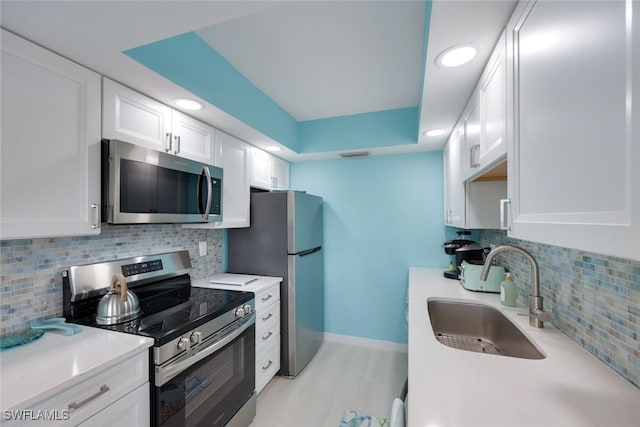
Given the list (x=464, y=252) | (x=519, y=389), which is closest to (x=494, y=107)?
(x=519, y=389)

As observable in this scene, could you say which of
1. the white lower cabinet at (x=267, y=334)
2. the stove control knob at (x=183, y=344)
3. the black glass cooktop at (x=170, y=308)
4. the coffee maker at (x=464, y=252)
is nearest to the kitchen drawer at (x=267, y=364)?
the white lower cabinet at (x=267, y=334)

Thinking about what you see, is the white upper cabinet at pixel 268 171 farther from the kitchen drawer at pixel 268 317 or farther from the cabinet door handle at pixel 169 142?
the kitchen drawer at pixel 268 317

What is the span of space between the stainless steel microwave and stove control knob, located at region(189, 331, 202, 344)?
2.12 feet

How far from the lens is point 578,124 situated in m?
0.59

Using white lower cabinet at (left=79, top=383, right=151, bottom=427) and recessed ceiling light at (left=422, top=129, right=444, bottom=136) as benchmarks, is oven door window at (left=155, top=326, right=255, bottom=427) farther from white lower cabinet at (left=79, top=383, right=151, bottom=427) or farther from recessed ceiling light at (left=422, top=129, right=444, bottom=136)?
recessed ceiling light at (left=422, top=129, right=444, bottom=136)

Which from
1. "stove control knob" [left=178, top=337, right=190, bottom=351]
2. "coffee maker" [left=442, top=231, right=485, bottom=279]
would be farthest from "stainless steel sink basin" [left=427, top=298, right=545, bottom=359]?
"stove control knob" [left=178, top=337, right=190, bottom=351]

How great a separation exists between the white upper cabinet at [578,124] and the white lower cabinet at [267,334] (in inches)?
70.4

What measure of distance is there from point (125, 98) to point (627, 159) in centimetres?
187

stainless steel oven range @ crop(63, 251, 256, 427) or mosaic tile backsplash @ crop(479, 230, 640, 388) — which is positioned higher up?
mosaic tile backsplash @ crop(479, 230, 640, 388)

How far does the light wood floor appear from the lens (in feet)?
6.41

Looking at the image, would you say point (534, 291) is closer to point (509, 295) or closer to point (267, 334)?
point (509, 295)

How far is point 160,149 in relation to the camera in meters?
1.57

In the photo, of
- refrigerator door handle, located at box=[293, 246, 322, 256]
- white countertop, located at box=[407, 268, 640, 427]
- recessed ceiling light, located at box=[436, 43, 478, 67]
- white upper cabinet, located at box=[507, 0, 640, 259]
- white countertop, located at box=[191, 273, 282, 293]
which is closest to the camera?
white upper cabinet, located at box=[507, 0, 640, 259]

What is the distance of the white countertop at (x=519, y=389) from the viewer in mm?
707
